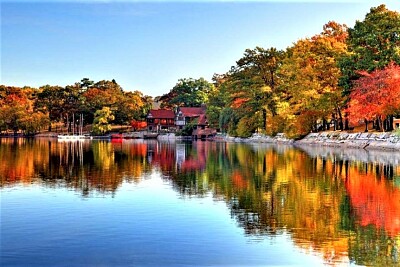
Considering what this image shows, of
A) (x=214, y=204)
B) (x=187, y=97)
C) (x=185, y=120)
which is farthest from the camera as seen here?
(x=187, y=97)

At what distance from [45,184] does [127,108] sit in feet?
269

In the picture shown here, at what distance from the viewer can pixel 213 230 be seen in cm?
1093

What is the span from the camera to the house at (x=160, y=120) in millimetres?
102238

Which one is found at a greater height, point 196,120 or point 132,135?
point 196,120

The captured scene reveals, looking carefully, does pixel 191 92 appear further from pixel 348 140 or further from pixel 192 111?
pixel 348 140

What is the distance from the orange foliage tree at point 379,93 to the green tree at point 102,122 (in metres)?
61.8

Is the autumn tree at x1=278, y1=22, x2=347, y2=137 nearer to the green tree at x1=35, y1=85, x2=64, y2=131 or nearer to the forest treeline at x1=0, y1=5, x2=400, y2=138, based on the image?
the forest treeline at x1=0, y1=5, x2=400, y2=138

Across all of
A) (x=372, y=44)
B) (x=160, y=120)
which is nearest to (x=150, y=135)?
(x=160, y=120)

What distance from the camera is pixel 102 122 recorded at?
94812 millimetres

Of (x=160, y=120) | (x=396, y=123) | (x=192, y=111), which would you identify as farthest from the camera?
(x=160, y=120)

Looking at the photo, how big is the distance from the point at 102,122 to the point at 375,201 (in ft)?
274

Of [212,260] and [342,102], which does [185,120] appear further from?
[212,260]

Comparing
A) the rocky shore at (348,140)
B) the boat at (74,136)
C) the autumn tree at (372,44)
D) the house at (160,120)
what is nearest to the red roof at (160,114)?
the house at (160,120)

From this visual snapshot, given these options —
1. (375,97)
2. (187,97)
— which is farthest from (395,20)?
(187,97)
